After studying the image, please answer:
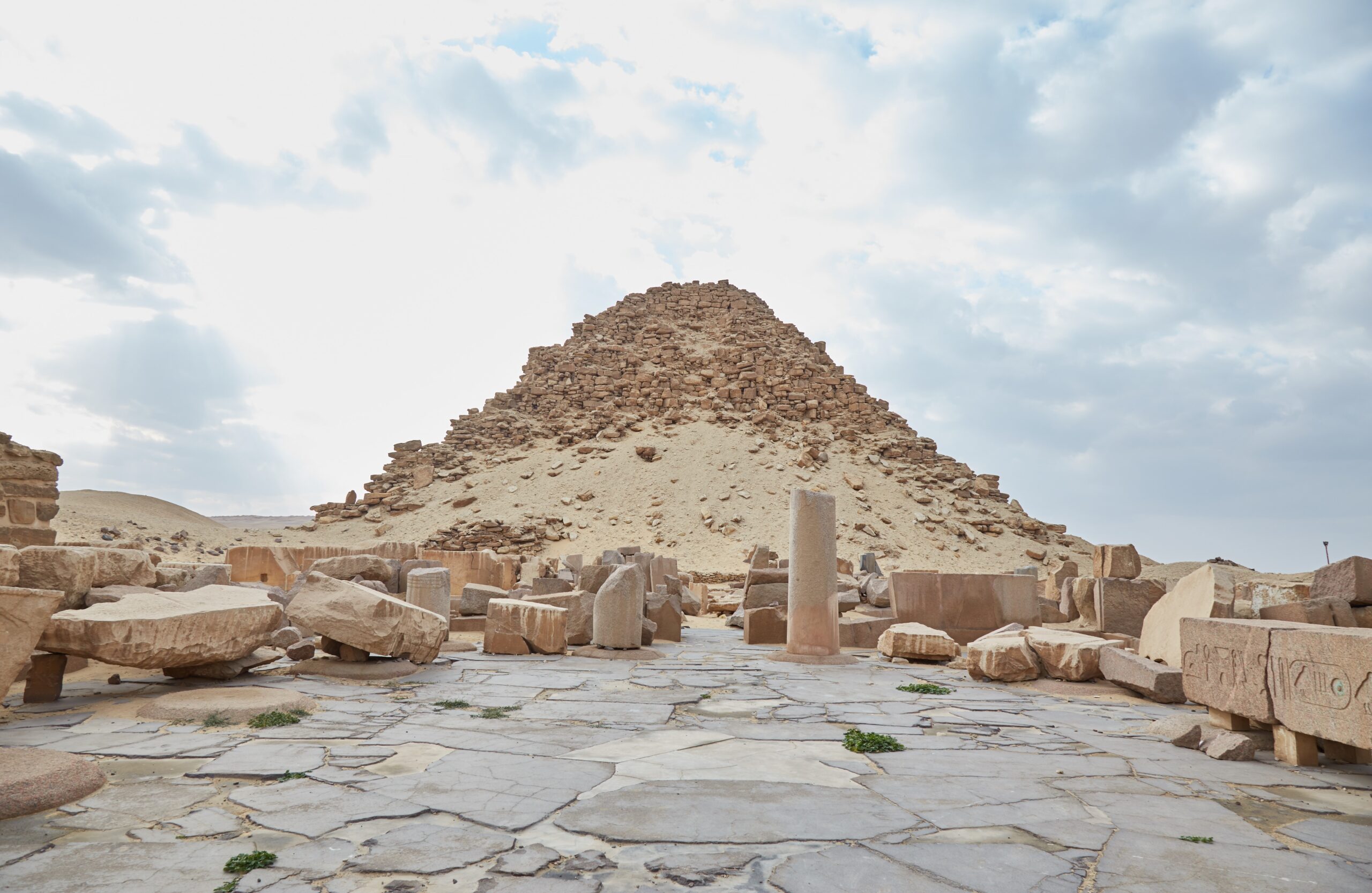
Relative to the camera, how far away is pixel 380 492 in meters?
41.4

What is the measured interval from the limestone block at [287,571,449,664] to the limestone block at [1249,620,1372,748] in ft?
23.1

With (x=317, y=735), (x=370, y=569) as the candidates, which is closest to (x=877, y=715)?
(x=317, y=735)

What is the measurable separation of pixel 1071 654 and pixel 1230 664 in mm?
2931

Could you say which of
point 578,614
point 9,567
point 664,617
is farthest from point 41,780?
point 664,617

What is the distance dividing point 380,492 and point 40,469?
32596mm

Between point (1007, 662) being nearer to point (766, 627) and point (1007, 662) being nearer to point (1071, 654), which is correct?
point (1071, 654)

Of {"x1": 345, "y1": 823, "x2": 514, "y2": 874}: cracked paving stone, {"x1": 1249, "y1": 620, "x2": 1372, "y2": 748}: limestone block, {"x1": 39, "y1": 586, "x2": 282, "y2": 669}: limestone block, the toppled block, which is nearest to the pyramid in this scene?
{"x1": 39, "y1": 586, "x2": 282, "y2": 669}: limestone block

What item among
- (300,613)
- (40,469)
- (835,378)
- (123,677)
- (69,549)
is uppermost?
(835,378)

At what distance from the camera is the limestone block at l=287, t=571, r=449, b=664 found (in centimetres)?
740

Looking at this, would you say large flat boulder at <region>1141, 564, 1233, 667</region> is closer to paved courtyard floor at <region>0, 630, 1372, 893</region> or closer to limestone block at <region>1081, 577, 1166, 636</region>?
limestone block at <region>1081, 577, 1166, 636</region>

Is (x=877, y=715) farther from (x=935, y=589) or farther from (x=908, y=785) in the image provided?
(x=935, y=589)

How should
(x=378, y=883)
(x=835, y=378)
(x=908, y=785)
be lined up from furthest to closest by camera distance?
1. (x=835, y=378)
2. (x=908, y=785)
3. (x=378, y=883)

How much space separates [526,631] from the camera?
383 inches

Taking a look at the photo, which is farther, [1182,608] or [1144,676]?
[1182,608]
